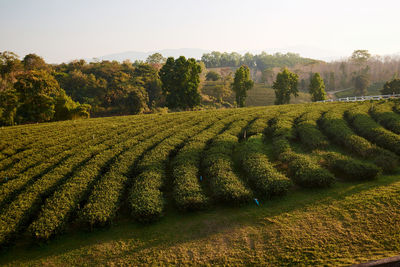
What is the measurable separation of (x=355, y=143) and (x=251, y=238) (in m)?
9.94

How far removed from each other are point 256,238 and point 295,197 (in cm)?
314

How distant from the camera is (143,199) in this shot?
30.9 ft

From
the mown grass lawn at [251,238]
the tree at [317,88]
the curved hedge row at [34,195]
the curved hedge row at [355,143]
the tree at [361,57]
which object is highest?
the tree at [361,57]

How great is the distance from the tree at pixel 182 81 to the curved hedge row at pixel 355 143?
17798mm

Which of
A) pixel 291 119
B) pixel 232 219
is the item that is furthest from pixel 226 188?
pixel 291 119

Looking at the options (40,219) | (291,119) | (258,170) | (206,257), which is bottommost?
(206,257)

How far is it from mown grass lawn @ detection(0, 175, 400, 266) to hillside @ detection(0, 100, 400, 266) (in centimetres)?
4

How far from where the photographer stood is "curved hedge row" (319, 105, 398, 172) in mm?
11914

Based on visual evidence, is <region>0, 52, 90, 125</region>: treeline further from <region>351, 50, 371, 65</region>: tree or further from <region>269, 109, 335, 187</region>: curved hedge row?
<region>351, 50, 371, 65</region>: tree

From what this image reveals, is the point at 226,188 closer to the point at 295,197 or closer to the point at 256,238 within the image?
the point at 256,238

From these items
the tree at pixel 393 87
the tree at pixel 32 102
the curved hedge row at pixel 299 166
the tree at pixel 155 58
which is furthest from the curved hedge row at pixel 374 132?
the tree at pixel 155 58

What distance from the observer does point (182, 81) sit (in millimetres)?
32656

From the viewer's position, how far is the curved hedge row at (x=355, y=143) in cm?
1191

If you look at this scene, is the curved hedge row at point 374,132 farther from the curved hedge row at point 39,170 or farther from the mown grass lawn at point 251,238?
the curved hedge row at point 39,170
